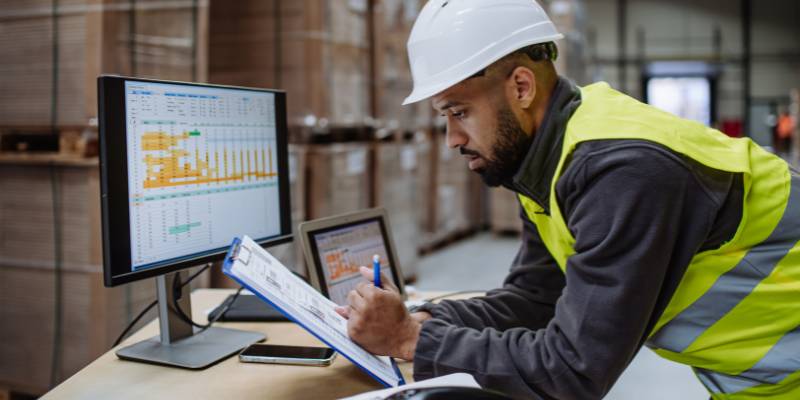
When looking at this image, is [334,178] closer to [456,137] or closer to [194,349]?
[194,349]

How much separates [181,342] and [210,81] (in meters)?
3.23

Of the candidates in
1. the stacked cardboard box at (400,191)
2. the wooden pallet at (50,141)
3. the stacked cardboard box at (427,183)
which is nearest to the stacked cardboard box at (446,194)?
the stacked cardboard box at (427,183)

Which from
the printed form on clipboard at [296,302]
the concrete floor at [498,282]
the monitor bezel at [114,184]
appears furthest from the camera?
the concrete floor at [498,282]

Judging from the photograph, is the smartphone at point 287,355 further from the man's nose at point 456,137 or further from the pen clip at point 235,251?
the man's nose at point 456,137

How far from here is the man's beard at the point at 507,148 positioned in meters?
1.52

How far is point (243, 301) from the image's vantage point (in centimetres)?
217

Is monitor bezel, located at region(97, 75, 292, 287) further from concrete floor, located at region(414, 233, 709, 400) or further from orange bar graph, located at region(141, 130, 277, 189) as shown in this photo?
concrete floor, located at region(414, 233, 709, 400)

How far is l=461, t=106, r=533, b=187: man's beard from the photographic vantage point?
1.52m

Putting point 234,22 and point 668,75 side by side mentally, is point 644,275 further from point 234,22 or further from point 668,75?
point 668,75

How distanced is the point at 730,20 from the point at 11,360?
1855cm

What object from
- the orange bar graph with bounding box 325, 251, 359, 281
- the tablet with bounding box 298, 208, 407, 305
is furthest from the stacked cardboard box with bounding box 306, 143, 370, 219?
the orange bar graph with bounding box 325, 251, 359, 281

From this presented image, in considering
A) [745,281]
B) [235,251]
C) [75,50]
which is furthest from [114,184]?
[75,50]

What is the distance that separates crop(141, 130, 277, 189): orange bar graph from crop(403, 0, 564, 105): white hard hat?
1.77 ft

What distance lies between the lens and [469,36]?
4.86ft
